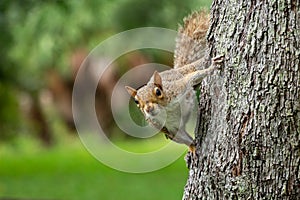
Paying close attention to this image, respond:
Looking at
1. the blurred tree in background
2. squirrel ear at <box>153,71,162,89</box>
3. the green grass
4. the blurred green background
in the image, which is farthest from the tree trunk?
the green grass

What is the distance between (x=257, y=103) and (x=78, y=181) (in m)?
5.69

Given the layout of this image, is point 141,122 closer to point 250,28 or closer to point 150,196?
point 250,28

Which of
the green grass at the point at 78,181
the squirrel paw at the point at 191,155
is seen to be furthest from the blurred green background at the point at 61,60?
the squirrel paw at the point at 191,155

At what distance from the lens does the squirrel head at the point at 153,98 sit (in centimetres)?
236

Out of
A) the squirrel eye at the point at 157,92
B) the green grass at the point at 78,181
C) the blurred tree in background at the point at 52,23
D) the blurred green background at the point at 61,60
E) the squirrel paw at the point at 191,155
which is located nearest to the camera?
the squirrel eye at the point at 157,92

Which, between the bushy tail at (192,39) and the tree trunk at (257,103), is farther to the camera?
the bushy tail at (192,39)

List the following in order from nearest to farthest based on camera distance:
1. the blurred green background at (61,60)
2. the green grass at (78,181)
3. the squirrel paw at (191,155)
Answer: the squirrel paw at (191,155) < the blurred green background at (61,60) < the green grass at (78,181)

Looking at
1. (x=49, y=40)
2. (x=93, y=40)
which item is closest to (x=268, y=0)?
(x=49, y=40)

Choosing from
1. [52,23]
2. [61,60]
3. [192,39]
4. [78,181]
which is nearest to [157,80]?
[192,39]

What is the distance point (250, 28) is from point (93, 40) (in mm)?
7692

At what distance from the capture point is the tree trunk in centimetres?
223

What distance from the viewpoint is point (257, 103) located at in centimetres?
227

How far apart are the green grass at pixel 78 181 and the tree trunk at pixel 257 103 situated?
14.8ft

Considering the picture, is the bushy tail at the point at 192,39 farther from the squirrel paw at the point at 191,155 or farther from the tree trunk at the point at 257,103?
the squirrel paw at the point at 191,155
